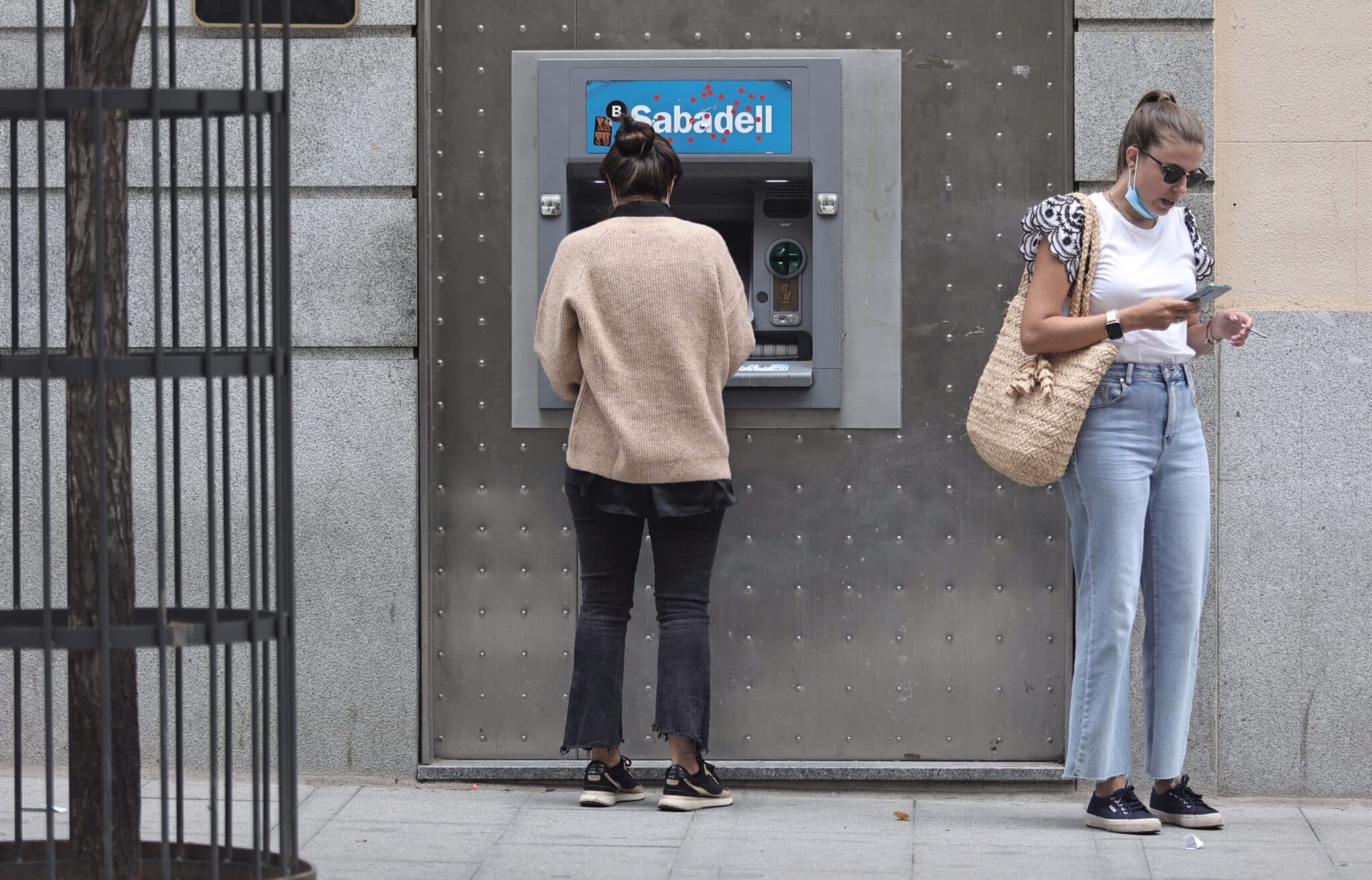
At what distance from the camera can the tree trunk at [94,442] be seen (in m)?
3.28

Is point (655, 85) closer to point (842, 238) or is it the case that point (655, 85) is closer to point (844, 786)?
point (842, 238)

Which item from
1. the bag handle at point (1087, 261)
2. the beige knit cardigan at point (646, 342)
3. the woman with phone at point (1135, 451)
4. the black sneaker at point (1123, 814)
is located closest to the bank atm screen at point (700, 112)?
the beige knit cardigan at point (646, 342)

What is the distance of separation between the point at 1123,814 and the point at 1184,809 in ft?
0.66

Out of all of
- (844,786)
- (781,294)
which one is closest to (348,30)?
(781,294)

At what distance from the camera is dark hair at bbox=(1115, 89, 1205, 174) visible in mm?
4277

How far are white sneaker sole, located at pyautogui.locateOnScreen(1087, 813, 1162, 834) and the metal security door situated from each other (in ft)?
2.48

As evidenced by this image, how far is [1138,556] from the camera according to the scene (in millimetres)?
4359

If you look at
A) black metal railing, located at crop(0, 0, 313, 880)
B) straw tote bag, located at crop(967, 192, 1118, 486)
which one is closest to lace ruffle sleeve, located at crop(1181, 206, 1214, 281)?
straw tote bag, located at crop(967, 192, 1118, 486)

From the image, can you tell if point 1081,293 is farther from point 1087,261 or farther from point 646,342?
point 646,342

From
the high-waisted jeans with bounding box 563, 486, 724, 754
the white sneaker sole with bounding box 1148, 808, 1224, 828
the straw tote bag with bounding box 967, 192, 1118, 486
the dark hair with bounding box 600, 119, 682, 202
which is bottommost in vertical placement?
the white sneaker sole with bounding box 1148, 808, 1224, 828

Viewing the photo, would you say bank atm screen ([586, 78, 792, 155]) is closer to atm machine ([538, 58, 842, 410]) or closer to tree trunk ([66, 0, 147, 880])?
atm machine ([538, 58, 842, 410])

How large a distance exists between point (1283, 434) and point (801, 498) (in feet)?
4.67

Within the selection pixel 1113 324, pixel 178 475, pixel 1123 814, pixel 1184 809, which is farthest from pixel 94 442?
pixel 1184 809

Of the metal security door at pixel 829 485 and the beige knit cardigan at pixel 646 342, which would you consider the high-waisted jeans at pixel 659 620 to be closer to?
the beige knit cardigan at pixel 646 342
